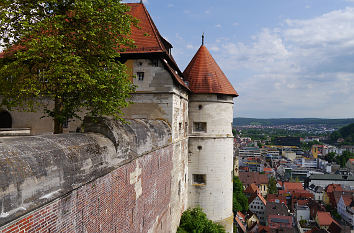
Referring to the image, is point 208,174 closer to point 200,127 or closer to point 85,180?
point 200,127

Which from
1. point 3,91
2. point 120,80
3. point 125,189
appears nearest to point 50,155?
point 125,189

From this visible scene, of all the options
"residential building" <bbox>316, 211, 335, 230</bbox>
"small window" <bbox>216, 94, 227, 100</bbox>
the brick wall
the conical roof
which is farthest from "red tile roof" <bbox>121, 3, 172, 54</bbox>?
"residential building" <bbox>316, 211, 335, 230</bbox>

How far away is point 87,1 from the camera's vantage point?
319 inches

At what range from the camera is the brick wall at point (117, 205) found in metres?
4.50

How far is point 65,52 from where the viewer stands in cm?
798

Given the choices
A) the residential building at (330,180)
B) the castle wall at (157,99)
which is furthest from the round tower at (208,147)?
the residential building at (330,180)

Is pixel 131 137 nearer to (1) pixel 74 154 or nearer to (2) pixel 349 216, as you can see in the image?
(1) pixel 74 154

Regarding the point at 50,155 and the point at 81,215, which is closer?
the point at 50,155

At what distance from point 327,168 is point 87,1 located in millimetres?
147366

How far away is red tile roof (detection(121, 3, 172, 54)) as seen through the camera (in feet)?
44.3

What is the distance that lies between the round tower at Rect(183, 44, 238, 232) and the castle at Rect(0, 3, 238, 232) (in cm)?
7

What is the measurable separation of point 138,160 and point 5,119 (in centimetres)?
1077

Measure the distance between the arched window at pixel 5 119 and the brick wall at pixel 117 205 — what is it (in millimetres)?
9389

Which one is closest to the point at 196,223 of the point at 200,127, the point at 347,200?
the point at 200,127
